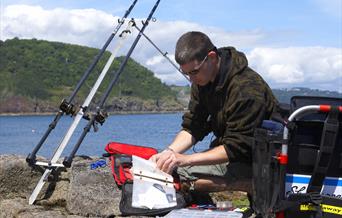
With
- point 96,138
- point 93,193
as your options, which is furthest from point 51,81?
point 93,193

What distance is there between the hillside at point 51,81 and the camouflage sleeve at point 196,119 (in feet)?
386

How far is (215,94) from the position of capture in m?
5.10

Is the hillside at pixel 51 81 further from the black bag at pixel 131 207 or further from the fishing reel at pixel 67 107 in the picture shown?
the black bag at pixel 131 207

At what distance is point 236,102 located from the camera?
4715mm

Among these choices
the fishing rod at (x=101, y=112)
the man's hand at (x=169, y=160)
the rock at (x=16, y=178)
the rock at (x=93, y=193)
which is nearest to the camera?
the man's hand at (x=169, y=160)

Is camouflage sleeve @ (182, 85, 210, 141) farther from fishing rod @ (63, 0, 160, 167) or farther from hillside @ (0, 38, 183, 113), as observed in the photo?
hillside @ (0, 38, 183, 113)

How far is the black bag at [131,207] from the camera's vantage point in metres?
5.10

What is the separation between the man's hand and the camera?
482cm

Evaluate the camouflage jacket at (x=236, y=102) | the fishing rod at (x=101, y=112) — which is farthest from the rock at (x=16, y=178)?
the camouflage jacket at (x=236, y=102)

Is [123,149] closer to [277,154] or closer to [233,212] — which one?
[233,212]

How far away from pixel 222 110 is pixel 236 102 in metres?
0.35

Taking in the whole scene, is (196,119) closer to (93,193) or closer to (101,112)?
(93,193)

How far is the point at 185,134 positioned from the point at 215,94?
2.41 feet

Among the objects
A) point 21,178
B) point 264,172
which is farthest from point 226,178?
point 21,178
